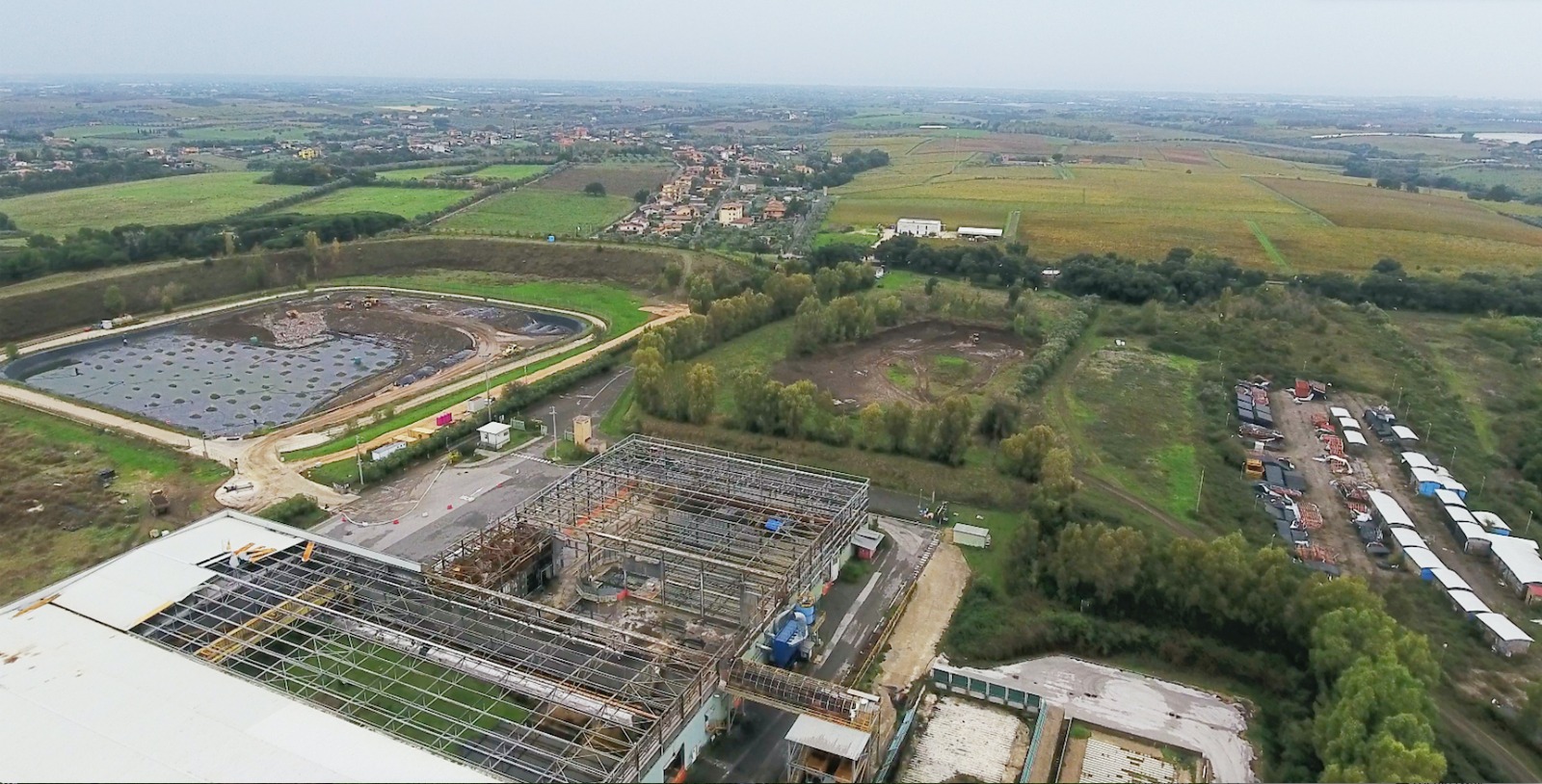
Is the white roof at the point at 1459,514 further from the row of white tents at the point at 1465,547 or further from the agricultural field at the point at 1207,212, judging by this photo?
the agricultural field at the point at 1207,212

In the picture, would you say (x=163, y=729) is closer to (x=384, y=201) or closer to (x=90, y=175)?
(x=384, y=201)

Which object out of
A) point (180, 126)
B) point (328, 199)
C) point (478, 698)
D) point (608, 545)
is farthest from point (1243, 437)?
point (180, 126)

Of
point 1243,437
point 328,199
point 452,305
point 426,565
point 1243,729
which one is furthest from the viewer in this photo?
point 328,199

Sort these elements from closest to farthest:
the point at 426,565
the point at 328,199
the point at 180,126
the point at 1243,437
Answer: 1. the point at 426,565
2. the point at 1243,437
3. the point at 328,199
4. the point at 180,126

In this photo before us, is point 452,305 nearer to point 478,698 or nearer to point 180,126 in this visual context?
point 478,698

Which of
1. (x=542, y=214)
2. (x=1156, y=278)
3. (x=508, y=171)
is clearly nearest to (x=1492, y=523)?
(x=1156, y=278)
